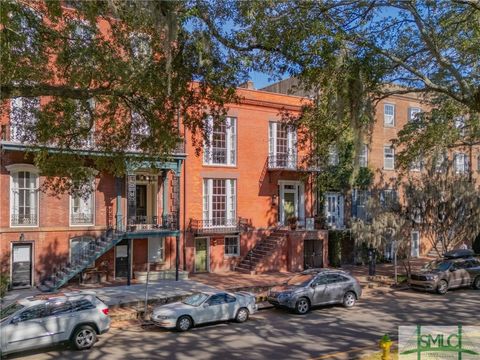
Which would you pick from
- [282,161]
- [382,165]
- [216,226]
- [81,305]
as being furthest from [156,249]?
[382,165]

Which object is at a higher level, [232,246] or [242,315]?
[232,246]

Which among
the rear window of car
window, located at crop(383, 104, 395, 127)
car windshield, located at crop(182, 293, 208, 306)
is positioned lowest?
car windshield, located at crop(182, 293, 208, 306)

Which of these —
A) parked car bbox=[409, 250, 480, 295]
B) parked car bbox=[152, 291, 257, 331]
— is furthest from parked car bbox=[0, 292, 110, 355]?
parked car bbox=[409, 250, 480, 295]

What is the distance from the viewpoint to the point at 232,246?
2795 centimetres

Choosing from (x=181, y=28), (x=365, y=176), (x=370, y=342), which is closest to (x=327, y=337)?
(x=370, y=342)

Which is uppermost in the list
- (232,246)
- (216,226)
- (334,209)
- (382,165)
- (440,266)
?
(382,165)

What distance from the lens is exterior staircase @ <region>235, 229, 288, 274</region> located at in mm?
27103

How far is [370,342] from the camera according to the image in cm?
1375

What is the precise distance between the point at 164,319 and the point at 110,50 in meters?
8.61

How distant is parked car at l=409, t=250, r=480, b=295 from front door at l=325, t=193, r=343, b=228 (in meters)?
8.07

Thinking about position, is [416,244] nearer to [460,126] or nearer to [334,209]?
[334,209]

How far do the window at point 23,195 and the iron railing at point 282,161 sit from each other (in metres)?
13.3

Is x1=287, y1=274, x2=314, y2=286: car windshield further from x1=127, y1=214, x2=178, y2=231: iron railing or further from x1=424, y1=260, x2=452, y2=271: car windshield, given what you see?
x1=424, y1=260, x2=452, y2=271: car windshield

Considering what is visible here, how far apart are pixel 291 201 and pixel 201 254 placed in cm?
705
